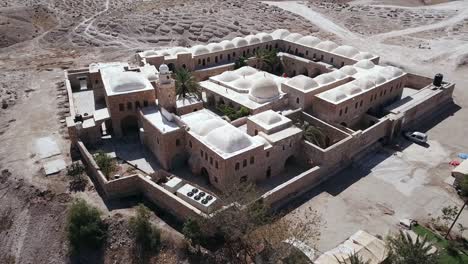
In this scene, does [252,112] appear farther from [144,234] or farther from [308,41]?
[308,41]

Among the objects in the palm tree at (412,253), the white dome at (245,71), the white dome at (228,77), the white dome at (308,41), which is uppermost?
the white dome at (308,41)

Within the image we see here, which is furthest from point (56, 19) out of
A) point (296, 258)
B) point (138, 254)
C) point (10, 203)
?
point (296, 258)

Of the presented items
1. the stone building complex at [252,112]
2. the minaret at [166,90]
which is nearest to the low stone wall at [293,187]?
the stone building complex at [252,112]

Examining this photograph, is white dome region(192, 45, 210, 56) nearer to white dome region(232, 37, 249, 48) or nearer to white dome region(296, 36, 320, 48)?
white dome region(232, 37, 249, 48)

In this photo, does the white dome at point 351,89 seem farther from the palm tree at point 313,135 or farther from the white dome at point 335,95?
the palm tree at point 313,135

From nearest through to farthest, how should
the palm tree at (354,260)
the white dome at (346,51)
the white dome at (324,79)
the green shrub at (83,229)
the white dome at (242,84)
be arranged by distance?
the palm tree at (354,260)
the green shrub at (83,229)
the white dome at (324,79)
the white dome at (242,84)
the white dome at (346,51)

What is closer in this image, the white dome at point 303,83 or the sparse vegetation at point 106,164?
the sparse vegetation at point 106,164

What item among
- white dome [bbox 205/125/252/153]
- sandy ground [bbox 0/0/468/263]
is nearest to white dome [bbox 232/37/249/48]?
sandy ground [bbox 0/0/468/263]
